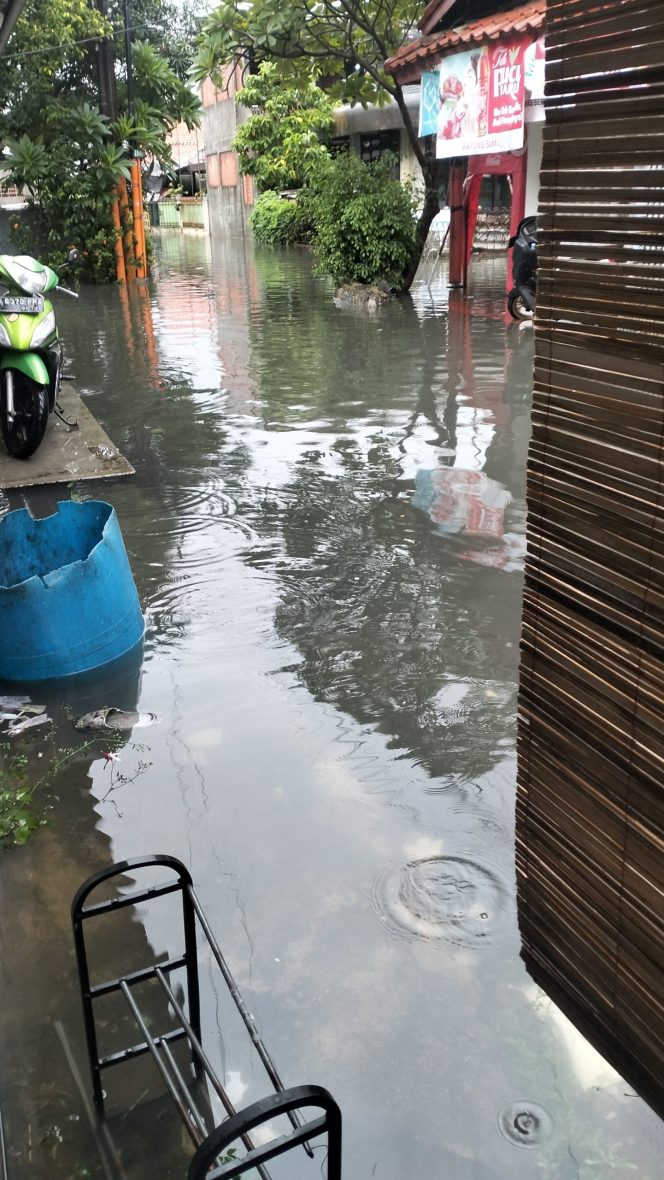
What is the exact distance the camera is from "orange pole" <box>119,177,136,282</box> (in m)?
18.9

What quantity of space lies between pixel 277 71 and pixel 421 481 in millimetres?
12123

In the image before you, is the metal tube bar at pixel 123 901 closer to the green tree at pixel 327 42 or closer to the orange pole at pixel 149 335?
the orange pole at pixel 149 335

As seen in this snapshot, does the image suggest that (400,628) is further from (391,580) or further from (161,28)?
(161,28)

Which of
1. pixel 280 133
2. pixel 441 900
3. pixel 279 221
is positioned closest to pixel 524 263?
pixel 441 900

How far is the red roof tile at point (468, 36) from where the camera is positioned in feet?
38.5

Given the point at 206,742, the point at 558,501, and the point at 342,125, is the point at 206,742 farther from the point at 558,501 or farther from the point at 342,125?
the point at 342,125

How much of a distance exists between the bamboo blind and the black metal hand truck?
0.66 metres

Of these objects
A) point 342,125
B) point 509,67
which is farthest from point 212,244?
point 509,67

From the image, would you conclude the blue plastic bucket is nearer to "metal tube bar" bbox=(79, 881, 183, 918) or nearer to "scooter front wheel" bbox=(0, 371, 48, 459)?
"metal tube bar" bbox=(79, 881, 183, 918)

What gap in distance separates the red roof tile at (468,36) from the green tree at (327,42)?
5.09 feet

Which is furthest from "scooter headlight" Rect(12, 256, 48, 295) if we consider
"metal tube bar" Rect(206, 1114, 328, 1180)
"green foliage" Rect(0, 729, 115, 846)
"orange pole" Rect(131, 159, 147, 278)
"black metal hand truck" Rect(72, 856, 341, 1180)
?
"orange pole" Rect(131, 159, 147, 278)

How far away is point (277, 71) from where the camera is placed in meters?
16.2

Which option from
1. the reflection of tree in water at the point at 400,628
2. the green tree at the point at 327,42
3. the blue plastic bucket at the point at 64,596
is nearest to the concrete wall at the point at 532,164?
the green tree at the point at 327,42

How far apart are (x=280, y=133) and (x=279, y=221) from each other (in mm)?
2639
